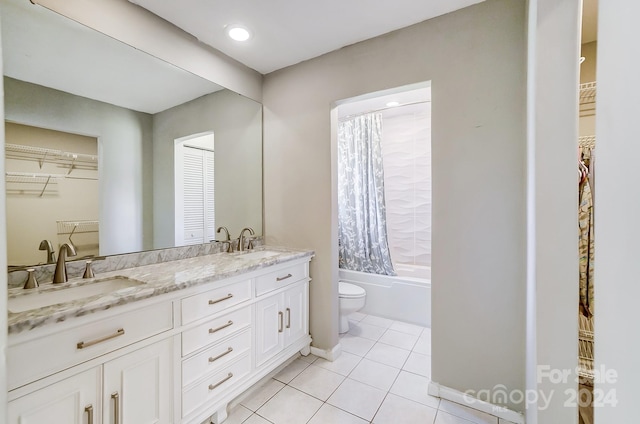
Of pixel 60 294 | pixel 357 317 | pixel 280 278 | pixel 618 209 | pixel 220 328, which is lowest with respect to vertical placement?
pixel 357 317

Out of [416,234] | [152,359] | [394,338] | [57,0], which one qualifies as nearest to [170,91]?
[57,0]

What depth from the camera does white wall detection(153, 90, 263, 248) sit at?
1.86m

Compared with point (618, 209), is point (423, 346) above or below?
below

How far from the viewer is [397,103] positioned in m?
3.05

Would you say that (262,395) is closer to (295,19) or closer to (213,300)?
(213,300)

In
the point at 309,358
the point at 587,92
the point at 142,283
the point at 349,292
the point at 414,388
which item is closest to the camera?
the point at 142,283

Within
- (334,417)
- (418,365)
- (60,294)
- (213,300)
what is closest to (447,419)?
(418,365)

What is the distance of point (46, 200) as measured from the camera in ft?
4.51

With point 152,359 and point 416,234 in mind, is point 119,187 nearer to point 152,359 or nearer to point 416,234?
point 152,359

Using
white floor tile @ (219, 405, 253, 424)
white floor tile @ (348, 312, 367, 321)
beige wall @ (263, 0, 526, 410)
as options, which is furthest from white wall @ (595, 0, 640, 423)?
white floor tile @ (348, 312, 367, 321)

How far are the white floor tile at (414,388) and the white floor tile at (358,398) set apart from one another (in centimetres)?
13

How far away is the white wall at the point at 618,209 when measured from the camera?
359mm

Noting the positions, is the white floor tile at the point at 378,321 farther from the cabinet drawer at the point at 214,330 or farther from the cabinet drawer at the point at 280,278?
the cabinet drawer at the point at 214,330

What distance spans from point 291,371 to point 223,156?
1.87 m
